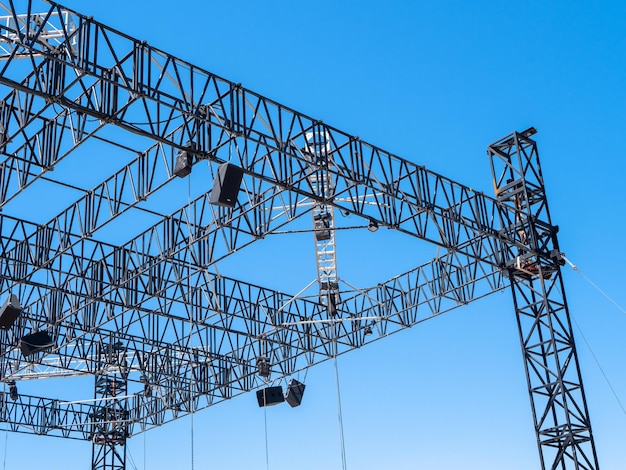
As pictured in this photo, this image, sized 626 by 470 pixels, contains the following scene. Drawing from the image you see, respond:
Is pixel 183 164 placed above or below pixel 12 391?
below

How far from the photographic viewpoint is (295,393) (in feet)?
102

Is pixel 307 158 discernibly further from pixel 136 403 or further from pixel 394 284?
pixel 136 403

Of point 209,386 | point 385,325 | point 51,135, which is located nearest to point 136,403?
point 209,386

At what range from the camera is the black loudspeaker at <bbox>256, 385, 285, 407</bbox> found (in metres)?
30.5

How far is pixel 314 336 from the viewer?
101 feet

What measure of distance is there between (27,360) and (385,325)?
1191cm

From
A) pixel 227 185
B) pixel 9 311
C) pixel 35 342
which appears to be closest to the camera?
pixel 227 185

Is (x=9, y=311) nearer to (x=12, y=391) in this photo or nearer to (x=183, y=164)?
(x=183, y=164)

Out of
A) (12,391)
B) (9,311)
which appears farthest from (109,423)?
(9,311)

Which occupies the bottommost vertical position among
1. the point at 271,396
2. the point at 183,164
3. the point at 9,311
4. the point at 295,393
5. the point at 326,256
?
the point at 271,396

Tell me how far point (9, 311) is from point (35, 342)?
3951mm

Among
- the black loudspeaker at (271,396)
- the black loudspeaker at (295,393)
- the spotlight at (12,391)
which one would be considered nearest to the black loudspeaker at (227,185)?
the black loudspeaker at (271,396)

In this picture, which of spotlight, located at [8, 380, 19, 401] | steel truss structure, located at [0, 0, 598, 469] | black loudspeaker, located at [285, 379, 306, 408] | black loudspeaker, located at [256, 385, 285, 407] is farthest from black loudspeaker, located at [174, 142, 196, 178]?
spotlight, located at [8, 380, 19, 401]

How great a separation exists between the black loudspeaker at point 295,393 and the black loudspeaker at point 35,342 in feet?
26.9
